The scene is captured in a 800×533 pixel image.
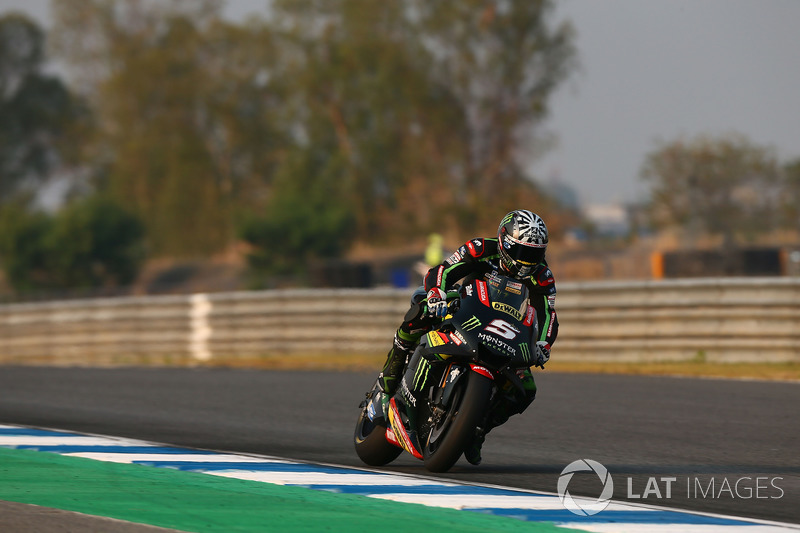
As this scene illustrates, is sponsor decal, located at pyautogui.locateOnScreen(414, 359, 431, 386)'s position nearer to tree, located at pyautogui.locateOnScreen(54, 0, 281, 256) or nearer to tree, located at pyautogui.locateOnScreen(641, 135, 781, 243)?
tree, located at pyautogui.locateOnScreen(641, 135, 781, 243)

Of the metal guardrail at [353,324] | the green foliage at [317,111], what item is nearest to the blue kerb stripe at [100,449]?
the metal guardrail at [353,324]

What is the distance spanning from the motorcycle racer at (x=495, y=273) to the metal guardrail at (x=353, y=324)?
8.06 m

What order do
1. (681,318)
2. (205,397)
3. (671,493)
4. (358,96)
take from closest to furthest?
(671,493), (205,397), (681,318), (358,96)

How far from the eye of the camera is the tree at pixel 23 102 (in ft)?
230

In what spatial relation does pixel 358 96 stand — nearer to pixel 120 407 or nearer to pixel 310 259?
pixel 310 259

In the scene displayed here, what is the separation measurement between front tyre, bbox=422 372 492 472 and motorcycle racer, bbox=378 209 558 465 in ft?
0.62

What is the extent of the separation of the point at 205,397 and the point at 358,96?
42499 mm

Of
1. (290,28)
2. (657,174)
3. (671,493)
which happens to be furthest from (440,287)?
(290,28)

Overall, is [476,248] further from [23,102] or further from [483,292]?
[23,102]

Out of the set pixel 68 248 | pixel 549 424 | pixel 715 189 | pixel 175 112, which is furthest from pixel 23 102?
pixel 549 424

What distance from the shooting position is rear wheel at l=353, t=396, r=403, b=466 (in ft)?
23.7

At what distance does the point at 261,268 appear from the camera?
49.0 metres

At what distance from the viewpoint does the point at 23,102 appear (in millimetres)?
70500

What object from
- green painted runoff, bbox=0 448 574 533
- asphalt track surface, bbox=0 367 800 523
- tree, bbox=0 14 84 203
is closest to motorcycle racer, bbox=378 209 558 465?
asphalt track surface, bbox=0 367 800 523
